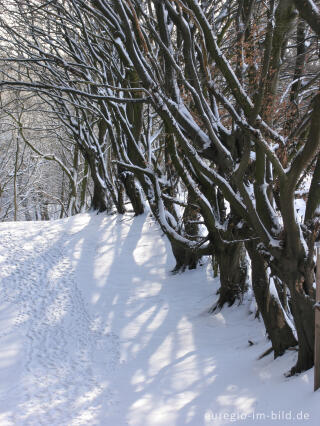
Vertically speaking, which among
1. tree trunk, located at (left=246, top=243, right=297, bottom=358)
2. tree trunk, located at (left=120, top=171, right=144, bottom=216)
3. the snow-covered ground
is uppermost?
tree trunk, located at (left=120, top=171, right=144, bottom=216)

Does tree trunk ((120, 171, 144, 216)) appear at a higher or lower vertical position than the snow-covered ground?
higher

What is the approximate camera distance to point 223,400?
3.89 m

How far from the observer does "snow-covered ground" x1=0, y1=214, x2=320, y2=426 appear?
3.82 m

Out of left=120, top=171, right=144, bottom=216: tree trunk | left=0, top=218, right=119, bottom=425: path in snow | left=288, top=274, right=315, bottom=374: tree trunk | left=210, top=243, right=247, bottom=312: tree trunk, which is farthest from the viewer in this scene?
left=120, top=171, right=144, bottom=216: tree trunk

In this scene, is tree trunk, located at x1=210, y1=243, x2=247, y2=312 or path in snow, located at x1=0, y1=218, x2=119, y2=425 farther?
tree trunk, located at x1=210, y1=243, x2=247, y2=312

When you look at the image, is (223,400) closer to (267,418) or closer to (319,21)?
(267,418)

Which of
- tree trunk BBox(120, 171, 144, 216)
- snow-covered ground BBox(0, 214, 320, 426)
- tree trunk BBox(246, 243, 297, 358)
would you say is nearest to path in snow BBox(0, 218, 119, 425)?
snow-covered ground BBox(0, 214, 320, 426)

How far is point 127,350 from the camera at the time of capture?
5512mm

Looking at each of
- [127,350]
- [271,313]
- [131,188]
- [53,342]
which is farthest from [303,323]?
[131,188]

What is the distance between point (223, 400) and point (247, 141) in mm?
2487

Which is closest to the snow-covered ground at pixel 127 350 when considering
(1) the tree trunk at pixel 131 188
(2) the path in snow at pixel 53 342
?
(2) the path in snow at pixel 53 342

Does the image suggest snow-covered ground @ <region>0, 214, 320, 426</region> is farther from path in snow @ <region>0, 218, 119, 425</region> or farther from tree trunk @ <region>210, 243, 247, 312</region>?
tree trunk @ <region>210, 243, 247, 312</region>

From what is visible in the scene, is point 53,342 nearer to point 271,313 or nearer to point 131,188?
point 271,313

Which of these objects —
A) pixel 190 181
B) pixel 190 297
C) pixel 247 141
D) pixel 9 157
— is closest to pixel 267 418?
pixel 247 141
